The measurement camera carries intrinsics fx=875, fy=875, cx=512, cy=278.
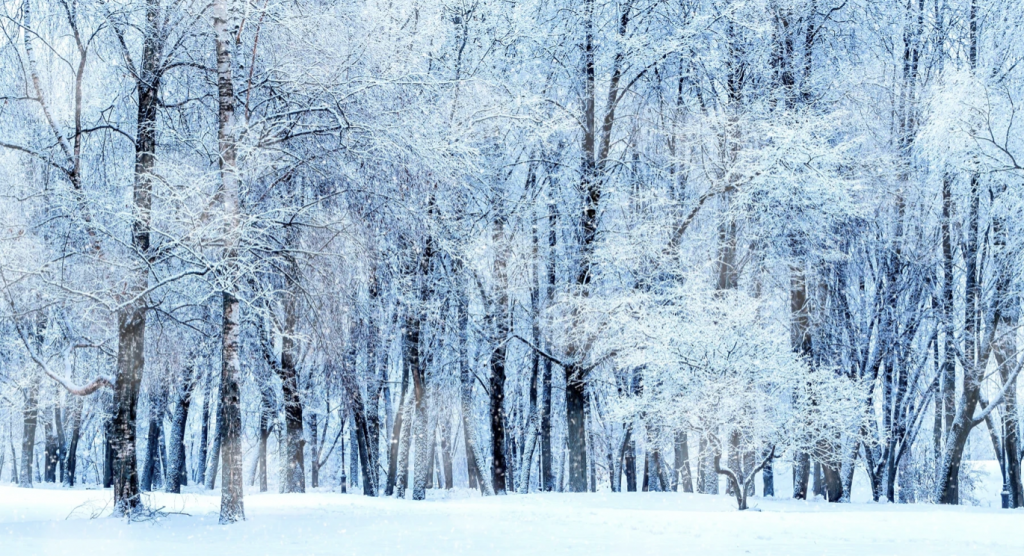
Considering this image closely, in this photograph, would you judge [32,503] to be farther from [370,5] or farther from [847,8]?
[847,8]

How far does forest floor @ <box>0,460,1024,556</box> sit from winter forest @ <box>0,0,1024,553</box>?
1068 millimetres

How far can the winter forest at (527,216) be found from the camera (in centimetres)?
1238

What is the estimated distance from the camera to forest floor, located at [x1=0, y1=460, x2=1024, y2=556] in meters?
9.81

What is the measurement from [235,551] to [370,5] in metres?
8.31

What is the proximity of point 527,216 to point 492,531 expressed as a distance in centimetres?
1151

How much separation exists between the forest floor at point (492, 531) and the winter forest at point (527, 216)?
107 centimetres

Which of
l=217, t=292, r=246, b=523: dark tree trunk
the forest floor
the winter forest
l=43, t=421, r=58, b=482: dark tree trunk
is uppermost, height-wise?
the winter forest

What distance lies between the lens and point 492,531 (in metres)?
11.7

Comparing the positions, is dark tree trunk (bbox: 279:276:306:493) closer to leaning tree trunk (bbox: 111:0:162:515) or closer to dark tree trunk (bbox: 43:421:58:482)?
leaning tree trunk (bbox: 111:0:162:515)

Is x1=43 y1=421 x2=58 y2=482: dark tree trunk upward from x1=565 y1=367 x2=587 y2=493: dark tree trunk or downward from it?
downward

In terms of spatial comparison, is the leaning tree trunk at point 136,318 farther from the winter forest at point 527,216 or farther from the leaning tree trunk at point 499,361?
the leaning tree trunk at point 499,361

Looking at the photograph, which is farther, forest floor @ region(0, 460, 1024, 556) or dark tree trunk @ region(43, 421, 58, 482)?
dark tree trunk @ region(43, 421, 58, 482)

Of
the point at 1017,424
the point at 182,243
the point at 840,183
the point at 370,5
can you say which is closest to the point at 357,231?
the point at 182,243

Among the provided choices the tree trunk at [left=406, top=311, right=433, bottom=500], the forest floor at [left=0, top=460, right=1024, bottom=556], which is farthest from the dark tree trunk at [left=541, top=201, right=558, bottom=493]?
the forest floor at [left=0, top=460, right=1024, bottom=556]
